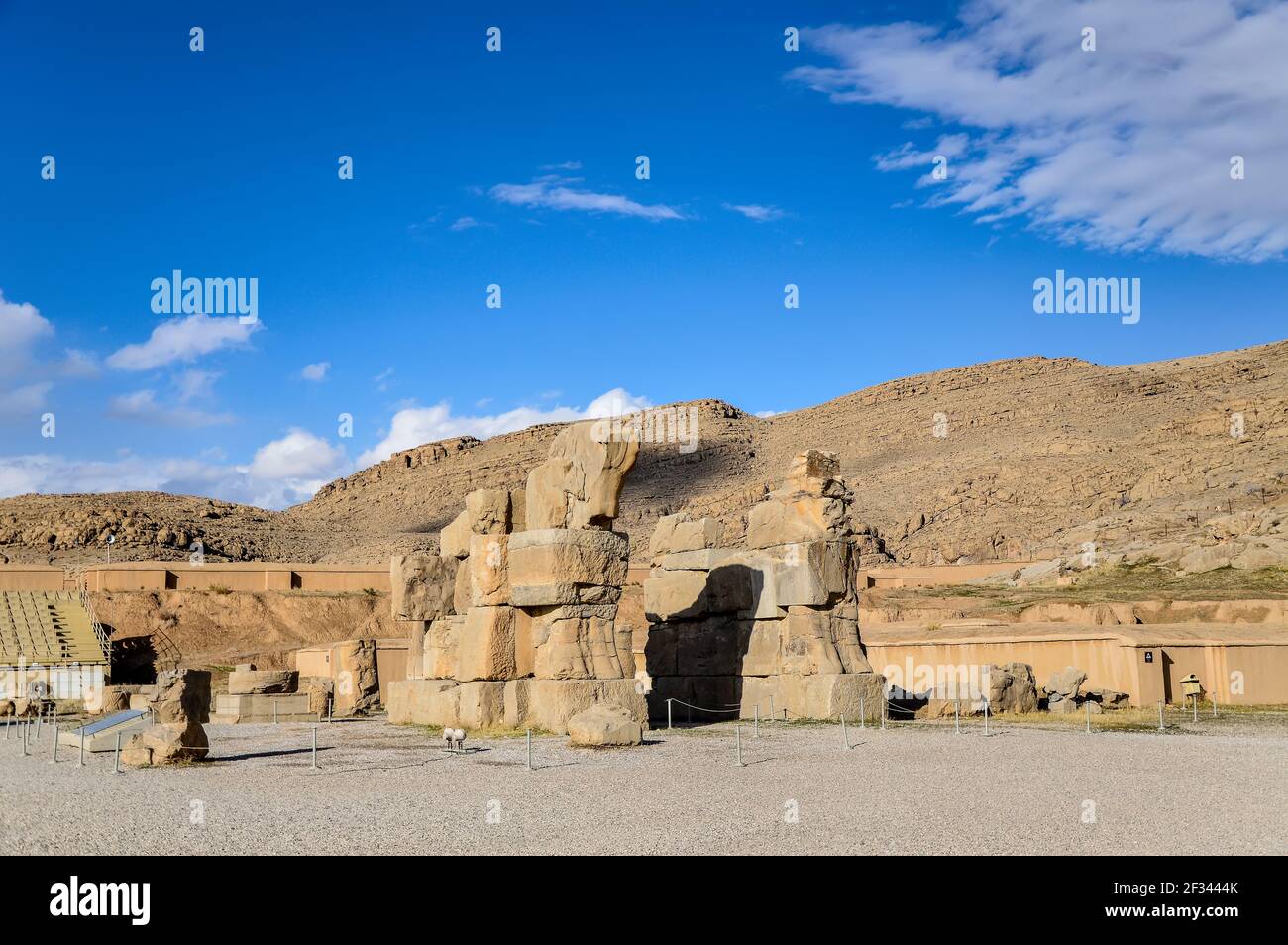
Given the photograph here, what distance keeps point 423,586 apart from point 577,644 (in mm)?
4362

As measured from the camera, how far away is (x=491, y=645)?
546 inches

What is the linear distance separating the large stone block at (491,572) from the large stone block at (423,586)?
2740mm

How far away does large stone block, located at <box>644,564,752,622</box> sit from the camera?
630 inches

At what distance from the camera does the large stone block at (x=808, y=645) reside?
14836 millimetres

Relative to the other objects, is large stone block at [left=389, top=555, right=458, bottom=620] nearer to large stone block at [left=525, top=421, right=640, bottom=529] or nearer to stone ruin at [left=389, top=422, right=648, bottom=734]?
stone ruin at [left=389, top=422, right=648, bottom=734]

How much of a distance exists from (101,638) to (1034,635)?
73.2ft

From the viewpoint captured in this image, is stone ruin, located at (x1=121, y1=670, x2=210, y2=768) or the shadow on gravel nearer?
stone ruin, located at (x1=121, y1=670, x2=210, y2=768)

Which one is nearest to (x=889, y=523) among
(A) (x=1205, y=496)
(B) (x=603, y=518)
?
(A) (x=1205, y=496)

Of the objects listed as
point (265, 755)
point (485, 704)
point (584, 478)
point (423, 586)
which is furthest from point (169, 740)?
point (423, 586)

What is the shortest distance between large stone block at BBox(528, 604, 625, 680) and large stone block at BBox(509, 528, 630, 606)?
0.55 ft

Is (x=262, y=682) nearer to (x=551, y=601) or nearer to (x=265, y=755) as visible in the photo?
(x=265, y=755)

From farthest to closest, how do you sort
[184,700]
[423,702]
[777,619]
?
[777,619], [423,702], [184,700]

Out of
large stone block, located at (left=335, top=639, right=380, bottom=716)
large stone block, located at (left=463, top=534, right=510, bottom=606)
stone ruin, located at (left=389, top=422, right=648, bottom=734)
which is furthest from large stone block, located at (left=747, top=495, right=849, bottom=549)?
large stone block, located at (left=335, top=639, right=380, bottom=716)

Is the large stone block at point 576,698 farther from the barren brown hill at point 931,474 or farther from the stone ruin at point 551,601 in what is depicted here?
the barren brown hill at point 931,474
